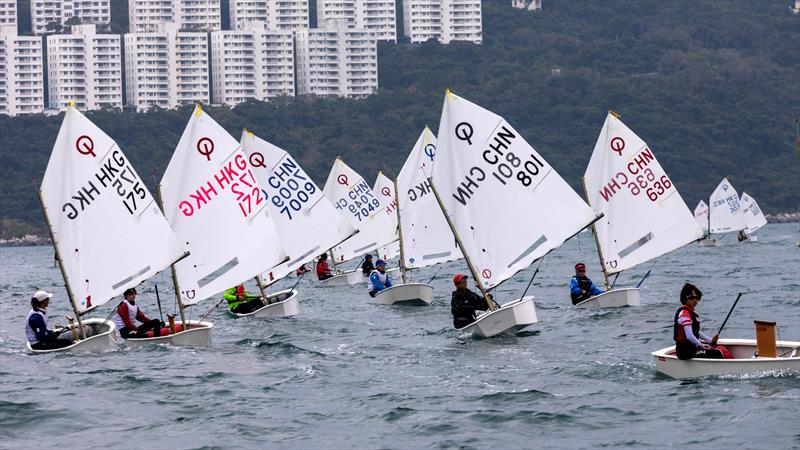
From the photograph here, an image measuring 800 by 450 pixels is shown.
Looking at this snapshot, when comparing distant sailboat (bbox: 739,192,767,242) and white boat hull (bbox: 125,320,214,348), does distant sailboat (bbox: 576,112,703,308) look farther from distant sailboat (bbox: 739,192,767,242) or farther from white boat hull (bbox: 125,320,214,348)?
distant sailboat (bbox: 739,192,767,242)

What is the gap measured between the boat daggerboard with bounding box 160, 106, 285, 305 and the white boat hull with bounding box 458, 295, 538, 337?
4.85 m

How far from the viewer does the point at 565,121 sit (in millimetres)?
165625

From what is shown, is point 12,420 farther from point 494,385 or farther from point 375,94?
point 375,94

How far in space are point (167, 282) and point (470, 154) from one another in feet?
114

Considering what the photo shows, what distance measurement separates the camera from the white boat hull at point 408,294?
113 ft

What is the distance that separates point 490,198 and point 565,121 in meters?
141

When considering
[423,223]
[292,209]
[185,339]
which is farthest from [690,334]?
[423,223]

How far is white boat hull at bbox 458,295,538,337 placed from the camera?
80.4 feet

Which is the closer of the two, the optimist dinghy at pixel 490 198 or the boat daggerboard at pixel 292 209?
the optimist dinghy at pixel 490 198

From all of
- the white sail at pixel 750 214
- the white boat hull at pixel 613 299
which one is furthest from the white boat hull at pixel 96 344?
the white sail at pixel 750 214

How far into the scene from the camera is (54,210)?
25047 mm

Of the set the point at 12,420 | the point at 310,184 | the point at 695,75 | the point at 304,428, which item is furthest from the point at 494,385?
the point at 695,75

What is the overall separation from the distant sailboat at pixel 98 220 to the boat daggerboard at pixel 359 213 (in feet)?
79.4

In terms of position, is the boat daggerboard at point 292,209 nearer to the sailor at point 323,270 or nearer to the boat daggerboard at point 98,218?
the sailor at point 323,270
